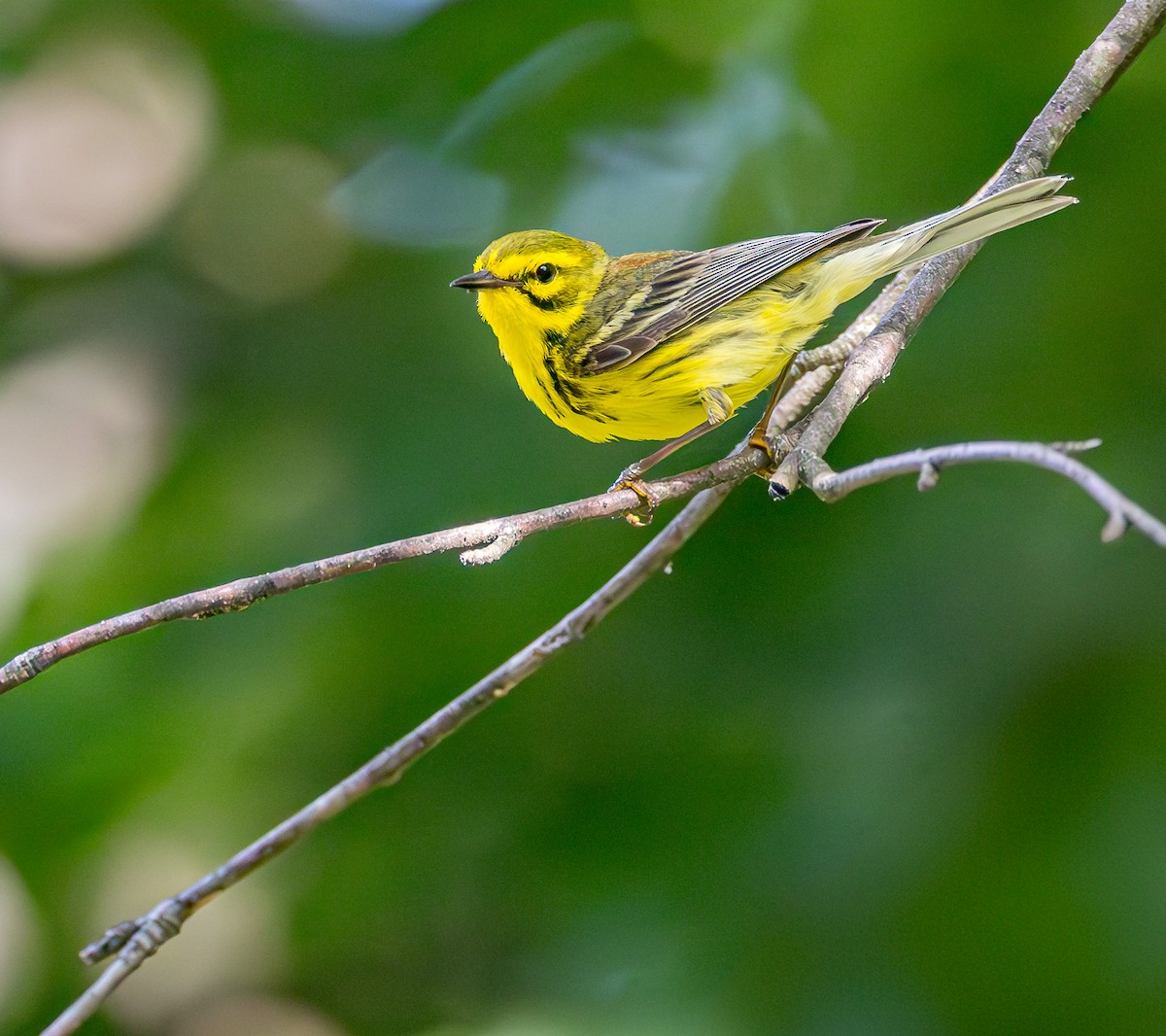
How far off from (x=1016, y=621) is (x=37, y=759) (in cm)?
234

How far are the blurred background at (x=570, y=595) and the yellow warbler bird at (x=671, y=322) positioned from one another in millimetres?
358

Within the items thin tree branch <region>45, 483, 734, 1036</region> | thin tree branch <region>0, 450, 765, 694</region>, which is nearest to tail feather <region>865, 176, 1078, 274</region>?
thin tree branch <region>45, 483, 734, 1036</region>

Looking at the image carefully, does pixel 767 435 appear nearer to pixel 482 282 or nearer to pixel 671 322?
pixel 671 322

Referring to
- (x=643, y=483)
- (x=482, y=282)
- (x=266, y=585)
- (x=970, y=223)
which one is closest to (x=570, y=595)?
(x=482, y=282)

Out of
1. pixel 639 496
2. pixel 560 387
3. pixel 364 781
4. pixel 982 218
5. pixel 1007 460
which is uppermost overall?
pixel 560 387

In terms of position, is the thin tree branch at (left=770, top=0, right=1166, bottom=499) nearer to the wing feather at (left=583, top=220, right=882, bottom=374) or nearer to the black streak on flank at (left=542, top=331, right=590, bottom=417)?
the wing feather at (left=583, top=220, right=882, bottom=374)

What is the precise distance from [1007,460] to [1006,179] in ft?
3.64

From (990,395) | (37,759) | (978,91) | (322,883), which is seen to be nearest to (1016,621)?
(990,395)

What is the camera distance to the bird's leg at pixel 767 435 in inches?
77.4

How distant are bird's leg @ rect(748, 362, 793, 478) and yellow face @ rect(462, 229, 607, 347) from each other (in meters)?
0.49

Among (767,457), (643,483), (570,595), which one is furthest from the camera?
(570,595)

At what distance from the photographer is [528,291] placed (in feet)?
8.26

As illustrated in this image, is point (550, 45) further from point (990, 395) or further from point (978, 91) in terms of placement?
point (990, 395)

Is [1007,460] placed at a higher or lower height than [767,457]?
lower
